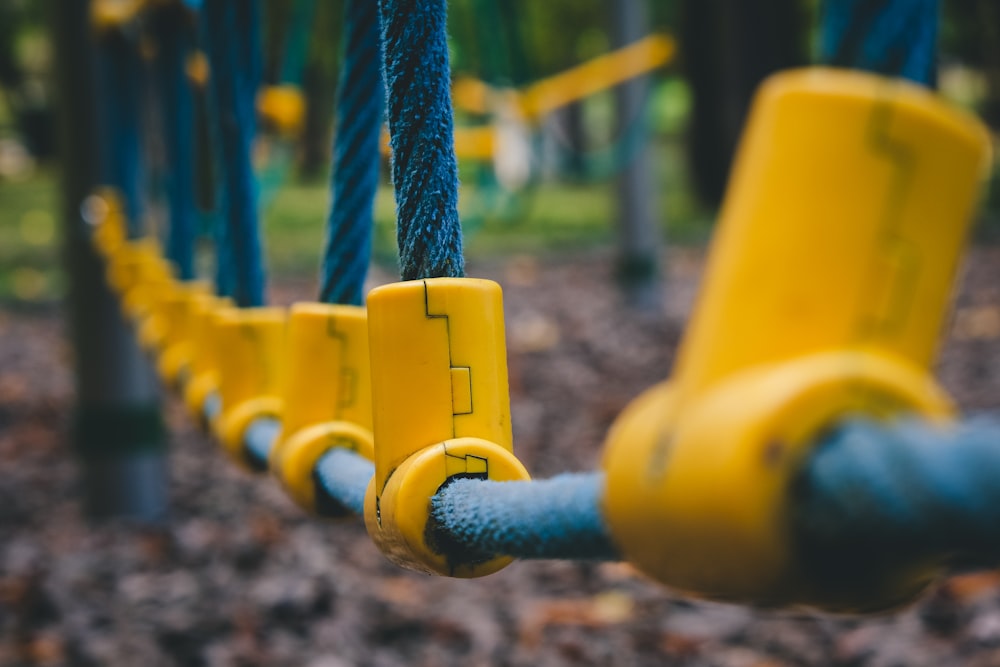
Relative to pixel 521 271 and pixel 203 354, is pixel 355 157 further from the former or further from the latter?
pixel 521 271

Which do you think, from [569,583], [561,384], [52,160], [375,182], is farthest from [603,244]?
[52,160]

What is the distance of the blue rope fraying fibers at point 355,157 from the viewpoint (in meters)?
0.50

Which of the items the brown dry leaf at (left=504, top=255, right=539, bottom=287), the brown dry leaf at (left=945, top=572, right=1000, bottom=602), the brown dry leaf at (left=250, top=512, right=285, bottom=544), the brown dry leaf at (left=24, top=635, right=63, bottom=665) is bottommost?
the brown dry leaf at (left=24, top=635, right=63, bottom=665)

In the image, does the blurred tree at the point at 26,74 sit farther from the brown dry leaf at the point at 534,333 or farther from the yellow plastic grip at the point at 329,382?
the yellow plastic grip at the point at 329,382

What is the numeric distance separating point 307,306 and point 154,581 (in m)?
1.09

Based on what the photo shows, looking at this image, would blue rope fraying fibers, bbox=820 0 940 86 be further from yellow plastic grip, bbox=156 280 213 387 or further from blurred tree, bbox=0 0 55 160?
blurred tree, bbox=0 0 55 160

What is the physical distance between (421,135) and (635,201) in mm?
2596

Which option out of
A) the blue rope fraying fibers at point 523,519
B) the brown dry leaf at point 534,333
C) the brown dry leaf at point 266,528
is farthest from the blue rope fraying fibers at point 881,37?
the brown dry leaf at point 534,333

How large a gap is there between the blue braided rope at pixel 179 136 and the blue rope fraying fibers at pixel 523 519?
87 centimetres

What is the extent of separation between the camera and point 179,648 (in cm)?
129

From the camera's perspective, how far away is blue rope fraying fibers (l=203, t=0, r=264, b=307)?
72 centimetres

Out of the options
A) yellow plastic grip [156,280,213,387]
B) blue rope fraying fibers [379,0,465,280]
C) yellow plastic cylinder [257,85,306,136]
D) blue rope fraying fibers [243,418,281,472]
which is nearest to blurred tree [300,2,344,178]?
yellow plastic cylinder [257,85,306,136]

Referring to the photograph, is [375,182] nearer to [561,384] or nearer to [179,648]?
[179,648]

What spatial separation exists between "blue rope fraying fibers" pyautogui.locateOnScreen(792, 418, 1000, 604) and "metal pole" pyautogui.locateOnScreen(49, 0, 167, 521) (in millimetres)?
1654
